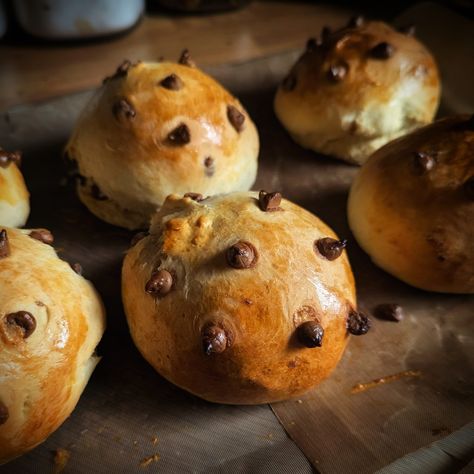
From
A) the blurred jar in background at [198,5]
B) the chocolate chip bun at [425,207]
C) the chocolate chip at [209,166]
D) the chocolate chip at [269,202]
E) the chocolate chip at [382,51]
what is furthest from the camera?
the blurred jar in background at [198,5]

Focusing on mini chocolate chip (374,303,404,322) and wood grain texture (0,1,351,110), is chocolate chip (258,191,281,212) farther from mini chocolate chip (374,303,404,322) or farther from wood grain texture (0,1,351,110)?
wood grain texture (0,1,351,110)

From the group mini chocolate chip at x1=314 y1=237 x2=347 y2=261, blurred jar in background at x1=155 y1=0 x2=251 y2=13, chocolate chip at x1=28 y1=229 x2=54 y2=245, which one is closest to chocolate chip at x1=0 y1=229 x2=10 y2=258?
chocolate chip at x1=28 y1=229 x2=54 y2=245

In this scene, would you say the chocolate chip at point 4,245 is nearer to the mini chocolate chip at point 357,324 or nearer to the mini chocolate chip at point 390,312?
the mini chocolate chip at point 357,324

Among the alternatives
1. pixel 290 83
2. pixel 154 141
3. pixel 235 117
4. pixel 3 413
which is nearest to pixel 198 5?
pixel 290 83

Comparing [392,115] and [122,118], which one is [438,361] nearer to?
[392,115]

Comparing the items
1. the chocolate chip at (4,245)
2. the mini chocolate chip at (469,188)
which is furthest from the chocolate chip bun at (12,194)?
the mini chocolate chip at (469,188)
